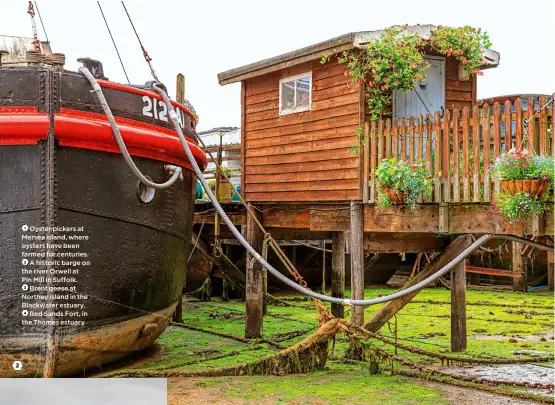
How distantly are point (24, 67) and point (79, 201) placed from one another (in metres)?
1.47

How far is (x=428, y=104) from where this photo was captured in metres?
10.2

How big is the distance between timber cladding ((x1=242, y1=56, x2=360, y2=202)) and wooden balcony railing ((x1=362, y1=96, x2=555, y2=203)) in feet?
1.78

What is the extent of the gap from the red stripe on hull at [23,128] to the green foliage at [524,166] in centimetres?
436

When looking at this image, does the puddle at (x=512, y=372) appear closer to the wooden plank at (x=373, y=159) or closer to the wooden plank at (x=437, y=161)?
the wooden plank at (x=437, y=161)

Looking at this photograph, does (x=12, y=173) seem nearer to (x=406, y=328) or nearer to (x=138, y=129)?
(x=138, y=129)

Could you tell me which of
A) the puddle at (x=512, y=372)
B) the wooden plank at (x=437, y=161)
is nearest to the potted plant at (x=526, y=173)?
the wooden plank at (x=437, y=161)

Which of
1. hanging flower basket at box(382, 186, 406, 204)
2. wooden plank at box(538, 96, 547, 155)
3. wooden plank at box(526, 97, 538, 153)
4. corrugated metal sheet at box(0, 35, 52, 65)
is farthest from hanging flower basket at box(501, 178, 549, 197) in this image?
corrugated metal sheet at box(0, 35, 52, 65)

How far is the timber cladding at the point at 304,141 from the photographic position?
9891mm

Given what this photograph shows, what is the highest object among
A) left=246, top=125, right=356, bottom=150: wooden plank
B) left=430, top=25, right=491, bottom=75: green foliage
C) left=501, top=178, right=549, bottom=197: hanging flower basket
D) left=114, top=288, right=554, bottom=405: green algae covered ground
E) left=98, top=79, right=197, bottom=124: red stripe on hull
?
left=430, top=25, right=491, bottom=75: green foliage

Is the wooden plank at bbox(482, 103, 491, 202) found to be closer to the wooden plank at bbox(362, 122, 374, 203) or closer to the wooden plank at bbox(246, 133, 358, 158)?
the wooden plank at bbox(362, 122, 374, 203)

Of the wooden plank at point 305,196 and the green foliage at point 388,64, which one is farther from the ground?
the green foliage at point 388,64

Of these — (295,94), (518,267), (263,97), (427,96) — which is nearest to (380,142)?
(427,96)

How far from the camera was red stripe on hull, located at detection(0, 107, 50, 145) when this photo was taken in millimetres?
7027

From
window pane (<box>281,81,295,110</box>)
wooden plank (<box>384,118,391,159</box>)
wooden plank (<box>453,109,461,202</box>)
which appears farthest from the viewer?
window pane (<box>281,81,295,110</box>)
